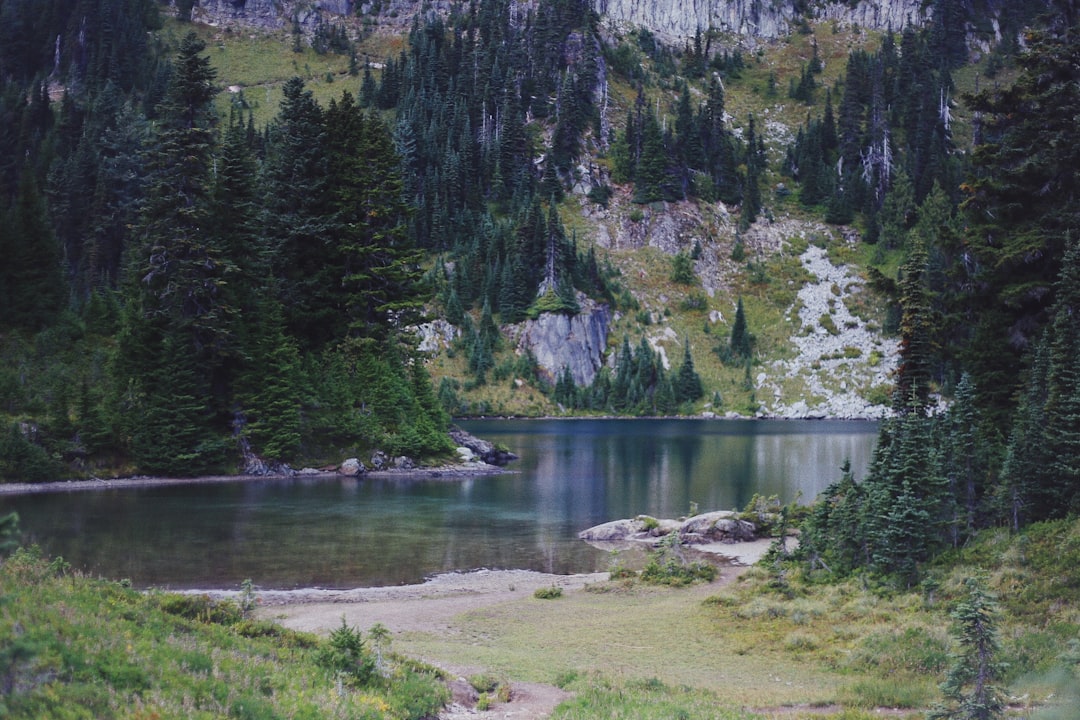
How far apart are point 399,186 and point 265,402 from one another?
22592 mm

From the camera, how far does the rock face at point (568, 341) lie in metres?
131

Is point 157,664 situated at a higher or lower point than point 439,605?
higher

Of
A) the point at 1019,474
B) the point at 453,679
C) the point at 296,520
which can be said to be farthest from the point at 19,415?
the point at 1019,474

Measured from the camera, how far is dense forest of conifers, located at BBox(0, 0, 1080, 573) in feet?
94.8

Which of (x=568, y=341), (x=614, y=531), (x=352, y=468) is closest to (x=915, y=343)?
(x=614, y=531)

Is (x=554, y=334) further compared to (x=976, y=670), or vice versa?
(x=554, y=334)

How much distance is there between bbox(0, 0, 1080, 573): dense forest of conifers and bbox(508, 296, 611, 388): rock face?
2674 millimetres

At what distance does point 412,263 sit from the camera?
67.6 meters

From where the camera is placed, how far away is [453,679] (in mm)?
16719

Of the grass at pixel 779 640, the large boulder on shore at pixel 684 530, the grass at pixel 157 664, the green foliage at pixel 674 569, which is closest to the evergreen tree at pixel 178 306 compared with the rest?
the large boulder on shore at pixel 684 530

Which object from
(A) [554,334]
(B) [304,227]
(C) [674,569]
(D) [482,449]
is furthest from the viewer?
(A) [554,334]

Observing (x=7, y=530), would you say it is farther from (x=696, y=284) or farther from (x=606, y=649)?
(x=696, y=284)

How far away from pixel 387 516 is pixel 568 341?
302 feet

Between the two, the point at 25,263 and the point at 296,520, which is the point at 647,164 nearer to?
the point at 25,263
